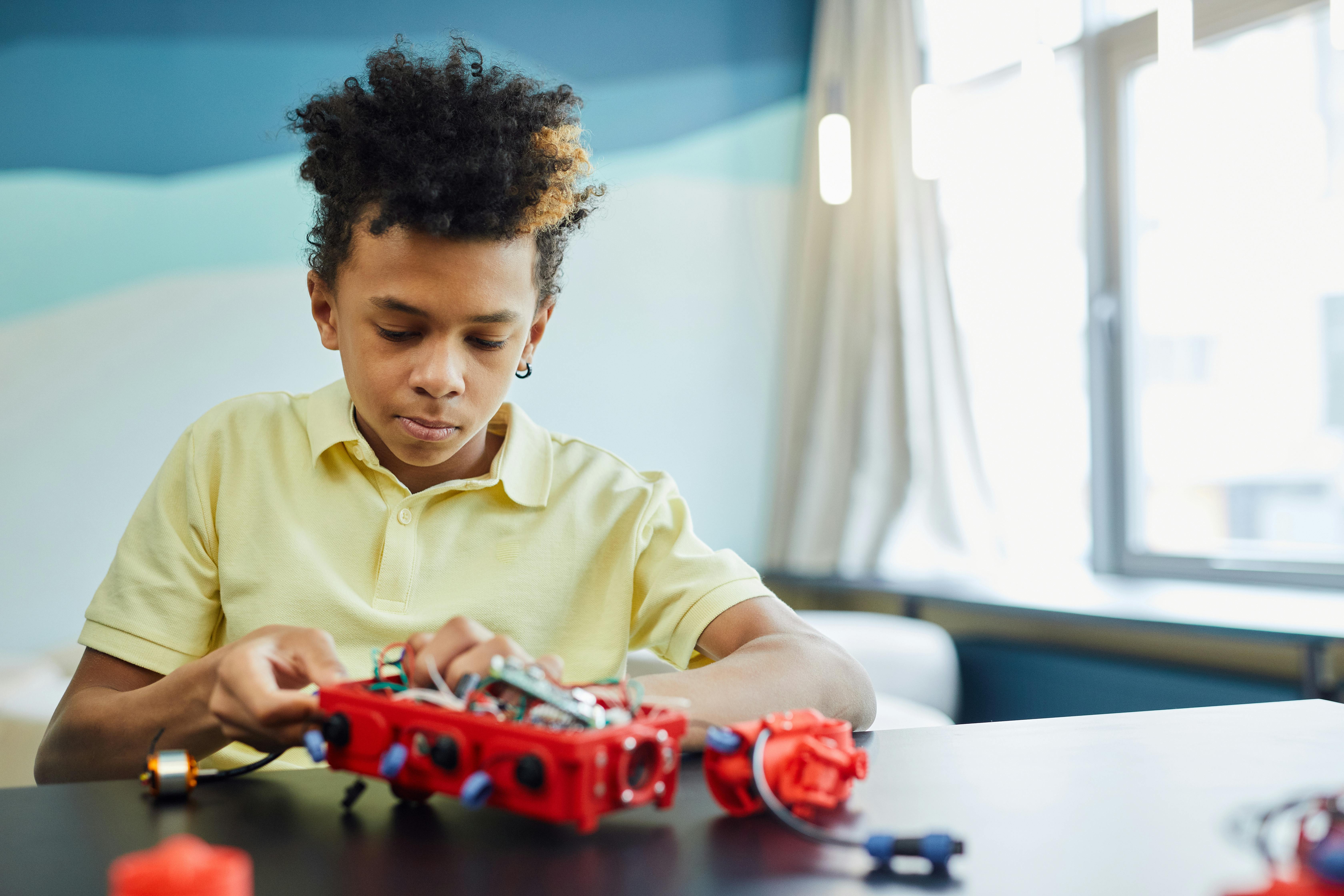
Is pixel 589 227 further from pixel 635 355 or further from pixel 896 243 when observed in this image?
pixel 896 243

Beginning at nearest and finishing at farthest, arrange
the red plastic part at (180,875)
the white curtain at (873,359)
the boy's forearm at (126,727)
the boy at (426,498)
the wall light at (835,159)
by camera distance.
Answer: the red plastic part at (180,875)
the boy's forearm at (126,727)
the boy at (426,498)
the wall light at (835,159)
the white curtain at (873,359)

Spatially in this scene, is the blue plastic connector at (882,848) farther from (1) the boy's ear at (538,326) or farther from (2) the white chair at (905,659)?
(2) the white chair at (905,659)

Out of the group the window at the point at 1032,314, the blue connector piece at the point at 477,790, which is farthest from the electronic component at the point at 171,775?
the window at the point at 1032,314

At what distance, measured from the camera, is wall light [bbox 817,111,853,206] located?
103 inches

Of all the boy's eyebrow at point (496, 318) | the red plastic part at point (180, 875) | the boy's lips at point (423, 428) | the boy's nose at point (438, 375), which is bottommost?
the red plastic part at point (180, 875)

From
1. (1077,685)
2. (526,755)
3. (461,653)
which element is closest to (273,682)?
(461,653)

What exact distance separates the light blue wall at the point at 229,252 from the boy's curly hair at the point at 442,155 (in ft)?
4.72

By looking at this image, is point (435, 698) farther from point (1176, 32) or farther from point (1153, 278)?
point (1153, 278)

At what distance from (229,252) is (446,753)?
2.36m

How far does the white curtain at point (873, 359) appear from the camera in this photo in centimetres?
276

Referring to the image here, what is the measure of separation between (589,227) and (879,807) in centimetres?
249

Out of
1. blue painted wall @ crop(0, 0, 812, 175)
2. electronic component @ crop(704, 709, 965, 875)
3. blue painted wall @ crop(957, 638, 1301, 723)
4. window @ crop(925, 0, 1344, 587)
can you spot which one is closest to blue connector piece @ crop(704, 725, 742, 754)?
electronic component @ crop(704, 709, 965, 875)

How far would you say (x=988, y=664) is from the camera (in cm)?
248

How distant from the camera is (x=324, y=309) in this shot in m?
1.12
